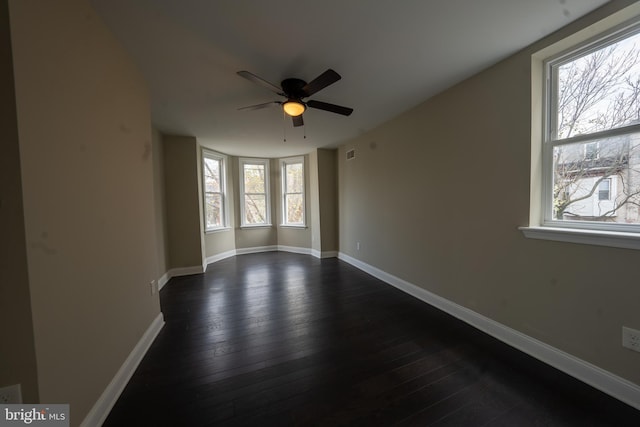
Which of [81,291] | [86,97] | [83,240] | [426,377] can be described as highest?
[86,97]

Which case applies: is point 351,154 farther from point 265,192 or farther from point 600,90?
point 600,90

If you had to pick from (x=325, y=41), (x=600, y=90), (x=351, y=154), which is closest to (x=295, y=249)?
(x=351, y=154)

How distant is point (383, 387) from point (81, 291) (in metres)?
1.87

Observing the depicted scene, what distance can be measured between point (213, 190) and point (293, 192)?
185cm

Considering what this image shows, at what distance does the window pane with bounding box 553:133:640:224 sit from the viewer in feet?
4.72

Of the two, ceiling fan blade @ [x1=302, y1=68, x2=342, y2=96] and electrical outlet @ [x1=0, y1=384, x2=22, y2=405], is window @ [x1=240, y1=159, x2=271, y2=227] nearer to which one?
ceiling fan blade @ [x1=302, y1=68, x2=342, y2=96]

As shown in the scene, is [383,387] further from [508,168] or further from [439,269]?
[508,168]

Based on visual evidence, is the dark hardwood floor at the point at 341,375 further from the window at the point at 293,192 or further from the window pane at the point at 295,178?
the window pane at the point at 295,178

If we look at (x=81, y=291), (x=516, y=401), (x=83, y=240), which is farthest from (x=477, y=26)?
(x=81, y=291)

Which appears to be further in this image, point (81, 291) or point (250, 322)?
point (250, 322)

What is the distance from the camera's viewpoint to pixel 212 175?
4906 millimetres

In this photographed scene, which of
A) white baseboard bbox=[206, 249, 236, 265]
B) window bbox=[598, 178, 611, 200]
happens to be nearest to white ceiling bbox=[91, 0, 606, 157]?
window bbox=[598, 178, 611, 200]

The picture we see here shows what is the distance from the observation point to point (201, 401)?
1.44 metres

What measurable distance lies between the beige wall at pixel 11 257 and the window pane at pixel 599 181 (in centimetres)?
312
